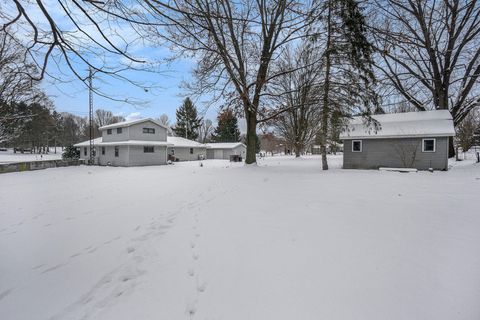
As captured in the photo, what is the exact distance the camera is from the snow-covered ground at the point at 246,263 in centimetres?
221

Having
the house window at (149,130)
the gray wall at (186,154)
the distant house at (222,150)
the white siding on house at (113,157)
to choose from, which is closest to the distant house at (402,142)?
the house window at (149,130)

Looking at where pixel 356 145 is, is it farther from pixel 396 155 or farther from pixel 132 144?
pixel 132 144

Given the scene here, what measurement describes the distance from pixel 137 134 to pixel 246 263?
2474 cm

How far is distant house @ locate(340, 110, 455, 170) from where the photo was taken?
14.2 metres

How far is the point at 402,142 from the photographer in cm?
1519

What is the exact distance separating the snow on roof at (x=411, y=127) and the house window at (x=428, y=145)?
467mm

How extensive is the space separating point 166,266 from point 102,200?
17.0 feet

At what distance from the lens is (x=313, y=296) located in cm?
235

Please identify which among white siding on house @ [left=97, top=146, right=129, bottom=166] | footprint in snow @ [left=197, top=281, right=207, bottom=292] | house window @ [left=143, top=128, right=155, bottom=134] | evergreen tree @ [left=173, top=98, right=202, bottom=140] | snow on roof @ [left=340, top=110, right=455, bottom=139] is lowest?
footprint in snow @ [left=197, top=281, right=207, bottom=292]

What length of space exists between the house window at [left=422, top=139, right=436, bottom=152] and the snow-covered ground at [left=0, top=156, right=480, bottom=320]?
11.0 meters

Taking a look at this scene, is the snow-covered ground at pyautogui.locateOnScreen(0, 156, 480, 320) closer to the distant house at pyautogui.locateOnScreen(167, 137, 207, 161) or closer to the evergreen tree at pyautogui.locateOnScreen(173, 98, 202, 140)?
the distant house at pyautogui.locateOnScreen(167, 137, 207, 161)

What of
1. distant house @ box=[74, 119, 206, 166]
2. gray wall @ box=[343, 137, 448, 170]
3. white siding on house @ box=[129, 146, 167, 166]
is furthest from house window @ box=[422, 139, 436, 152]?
white siding on house @ box=[129, 146, 167, 166]

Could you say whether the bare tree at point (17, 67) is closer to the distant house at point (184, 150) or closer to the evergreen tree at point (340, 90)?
the evergreen tree at point (340, 90)

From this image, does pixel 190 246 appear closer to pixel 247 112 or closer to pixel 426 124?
pixel 247 112
